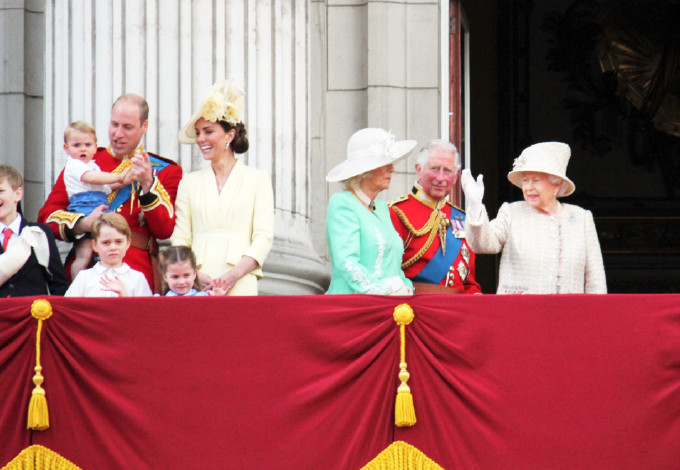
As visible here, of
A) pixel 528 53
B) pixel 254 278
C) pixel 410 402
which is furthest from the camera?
pixel 528 53

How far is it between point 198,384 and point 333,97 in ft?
13.3

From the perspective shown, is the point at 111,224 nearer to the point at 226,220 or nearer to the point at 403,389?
the point at 226,220

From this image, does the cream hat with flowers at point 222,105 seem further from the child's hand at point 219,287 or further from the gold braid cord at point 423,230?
the gold braid cord at point 423,230

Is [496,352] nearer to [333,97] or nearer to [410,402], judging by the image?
A: [410,402]

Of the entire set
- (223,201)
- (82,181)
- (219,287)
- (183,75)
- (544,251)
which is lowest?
(219,287)

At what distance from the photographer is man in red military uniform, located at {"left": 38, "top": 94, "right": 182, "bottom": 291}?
7.89 meters

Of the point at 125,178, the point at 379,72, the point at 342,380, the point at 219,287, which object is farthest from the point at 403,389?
the point at 379,72

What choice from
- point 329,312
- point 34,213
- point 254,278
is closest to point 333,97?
point 34,213

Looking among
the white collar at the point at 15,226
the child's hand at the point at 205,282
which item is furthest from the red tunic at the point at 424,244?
the white collar at the point at 15,226

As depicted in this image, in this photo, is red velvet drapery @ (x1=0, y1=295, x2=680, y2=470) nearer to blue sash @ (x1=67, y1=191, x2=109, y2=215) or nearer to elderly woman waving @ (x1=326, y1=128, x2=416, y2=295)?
elderly woman waving @ (x1=326, y1=128, x2=416, y2=295)

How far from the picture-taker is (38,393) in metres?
7.09

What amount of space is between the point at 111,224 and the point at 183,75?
2080 mm

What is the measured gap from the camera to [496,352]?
7125 mm

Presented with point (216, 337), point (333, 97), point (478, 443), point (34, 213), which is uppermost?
point (333, 97)
